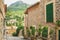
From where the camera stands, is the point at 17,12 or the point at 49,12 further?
the point at 17,12

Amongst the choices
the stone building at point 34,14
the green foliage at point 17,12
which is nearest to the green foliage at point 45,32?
the stone building at point 34,14

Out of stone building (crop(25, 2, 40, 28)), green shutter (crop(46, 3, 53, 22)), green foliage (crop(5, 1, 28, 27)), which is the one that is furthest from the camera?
green foliage (crop(5, 1, 28, 27))

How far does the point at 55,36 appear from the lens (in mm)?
13602

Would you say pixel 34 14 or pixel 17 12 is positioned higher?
pixel 17 12

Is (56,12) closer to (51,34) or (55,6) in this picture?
(55,6)

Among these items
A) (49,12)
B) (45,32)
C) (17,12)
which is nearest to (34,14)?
(45,32)

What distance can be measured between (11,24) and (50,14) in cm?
1938

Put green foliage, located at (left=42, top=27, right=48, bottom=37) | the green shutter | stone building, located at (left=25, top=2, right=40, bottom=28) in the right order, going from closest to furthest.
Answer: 1. the green shutter
2. green foliage, located at (left=42, top=27, right=48, bottom=37)
3. stone building, located at (left=25, top=2, right=40, bottom=28)

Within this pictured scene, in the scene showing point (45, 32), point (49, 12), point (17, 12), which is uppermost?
point (17, 12)

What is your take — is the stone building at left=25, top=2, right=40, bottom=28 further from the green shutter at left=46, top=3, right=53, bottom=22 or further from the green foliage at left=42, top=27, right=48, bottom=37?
the green shutter at left=46, top=3, right=53, bottom=22

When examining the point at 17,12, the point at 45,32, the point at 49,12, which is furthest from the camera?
the point at 17,12

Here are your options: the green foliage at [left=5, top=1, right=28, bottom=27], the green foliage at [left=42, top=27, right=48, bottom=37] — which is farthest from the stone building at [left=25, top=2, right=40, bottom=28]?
the green foliage at [left=5, top=1, right=28, bottom=27]

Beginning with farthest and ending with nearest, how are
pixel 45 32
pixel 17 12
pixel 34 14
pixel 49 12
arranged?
pixel 17 12, pixel 34 14, pixel 45 32, pixel 49 12

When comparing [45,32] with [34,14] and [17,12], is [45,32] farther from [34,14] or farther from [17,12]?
[17,12]
